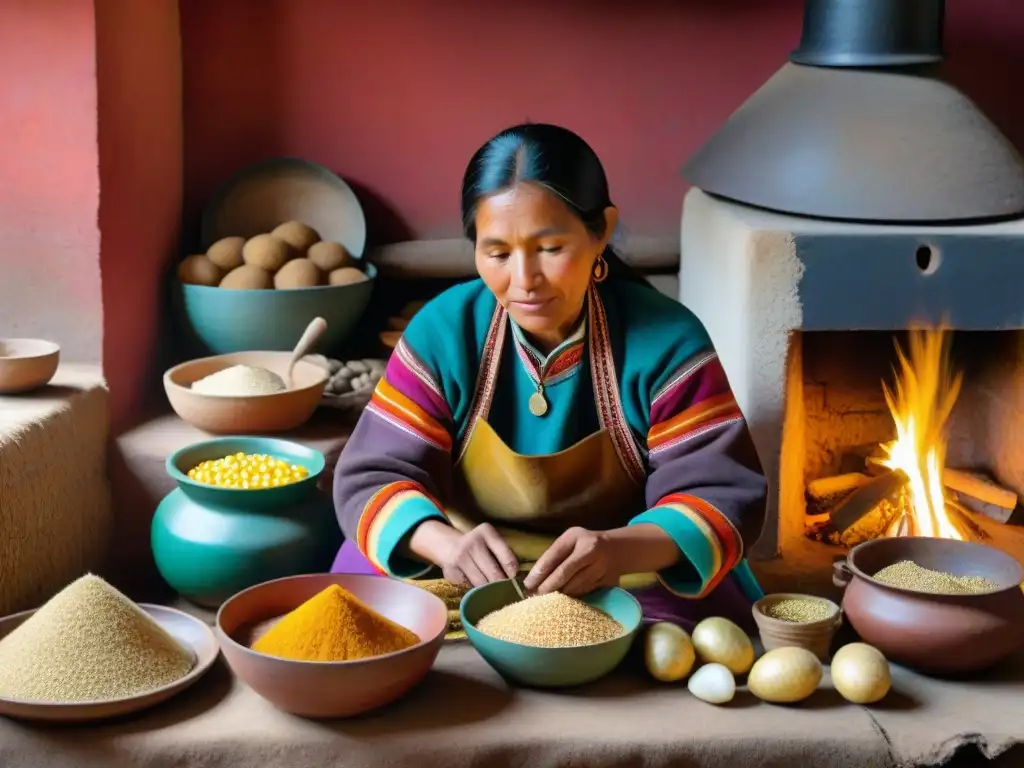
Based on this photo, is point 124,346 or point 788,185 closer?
point 788,185

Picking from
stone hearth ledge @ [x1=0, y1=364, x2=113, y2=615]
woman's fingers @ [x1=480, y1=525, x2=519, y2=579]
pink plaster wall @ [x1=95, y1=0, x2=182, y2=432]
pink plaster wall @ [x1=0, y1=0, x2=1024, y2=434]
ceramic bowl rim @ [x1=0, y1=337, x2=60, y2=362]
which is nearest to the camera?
woman's fingers @ [x1=480, y1=525, x2=519, y2=579]

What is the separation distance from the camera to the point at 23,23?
287cm

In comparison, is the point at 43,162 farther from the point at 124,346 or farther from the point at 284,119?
the point at 284,119

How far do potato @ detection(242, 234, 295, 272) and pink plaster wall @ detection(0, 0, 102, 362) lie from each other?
0.50 metres

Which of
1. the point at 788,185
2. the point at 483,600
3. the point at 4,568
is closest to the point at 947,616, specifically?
the point at 483,600

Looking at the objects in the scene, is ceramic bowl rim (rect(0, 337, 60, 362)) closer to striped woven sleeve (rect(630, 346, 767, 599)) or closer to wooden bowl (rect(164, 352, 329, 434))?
wooden bowl (rect(164, 352, 329, 434))

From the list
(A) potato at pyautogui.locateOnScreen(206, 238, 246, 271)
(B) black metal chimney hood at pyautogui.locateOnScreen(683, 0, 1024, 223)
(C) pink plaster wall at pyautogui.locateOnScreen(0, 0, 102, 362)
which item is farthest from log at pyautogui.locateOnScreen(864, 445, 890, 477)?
(C) pink plaster wall at pyautogui.locateOnScreen(0, 0, 102, 362)

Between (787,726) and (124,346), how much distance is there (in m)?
1.97

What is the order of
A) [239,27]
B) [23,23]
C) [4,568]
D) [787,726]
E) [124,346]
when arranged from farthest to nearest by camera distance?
1. [239,27]
2. [124,346]
3. [23,23]
4. [4,568]
5. [787,726]

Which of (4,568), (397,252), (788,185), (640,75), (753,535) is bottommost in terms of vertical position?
(4,568)

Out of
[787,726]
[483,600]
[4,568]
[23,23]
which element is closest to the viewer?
[787,726]

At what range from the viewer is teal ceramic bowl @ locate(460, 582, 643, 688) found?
A: 76.1 inches

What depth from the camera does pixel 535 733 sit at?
188cm

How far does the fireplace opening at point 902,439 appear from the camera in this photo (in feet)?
10.7
